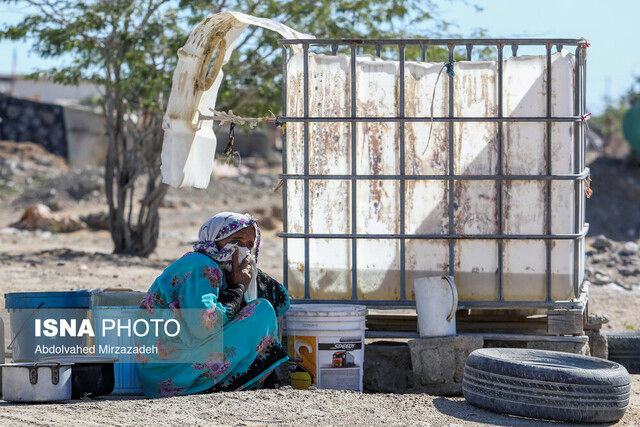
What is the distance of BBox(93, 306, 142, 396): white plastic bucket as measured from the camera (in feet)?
16.2

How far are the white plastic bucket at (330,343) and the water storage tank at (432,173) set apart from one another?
0.42 metres

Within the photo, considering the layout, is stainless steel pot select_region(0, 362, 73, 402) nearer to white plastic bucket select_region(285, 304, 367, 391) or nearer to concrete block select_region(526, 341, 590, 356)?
white plastic bucket select_region(285, 304, 367, 391)

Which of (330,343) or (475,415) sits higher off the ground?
(330,343)

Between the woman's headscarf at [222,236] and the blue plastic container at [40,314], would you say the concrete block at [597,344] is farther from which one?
the blue plastic container at [40,314]

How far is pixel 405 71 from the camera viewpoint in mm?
5605

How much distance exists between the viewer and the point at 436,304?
17.6 ft

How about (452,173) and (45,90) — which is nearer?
(452,173)

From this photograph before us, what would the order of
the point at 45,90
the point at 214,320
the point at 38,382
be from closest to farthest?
the point at 38,382
the point at 214,320
the point at 45,90

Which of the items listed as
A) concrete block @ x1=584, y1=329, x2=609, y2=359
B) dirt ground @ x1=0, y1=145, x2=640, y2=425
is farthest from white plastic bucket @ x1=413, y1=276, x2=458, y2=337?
concrete block @ x1=584, y1=329, x2=609, y2=359

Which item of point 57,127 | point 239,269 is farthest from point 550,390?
point 57,127

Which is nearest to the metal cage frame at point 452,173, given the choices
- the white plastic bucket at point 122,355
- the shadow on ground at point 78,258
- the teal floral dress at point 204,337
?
the teal floral dress at point 204,337

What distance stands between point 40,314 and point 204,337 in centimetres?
95

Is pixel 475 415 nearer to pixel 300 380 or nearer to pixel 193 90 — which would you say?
pixel 300 380

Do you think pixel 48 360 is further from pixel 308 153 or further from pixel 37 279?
pixel 37 279
